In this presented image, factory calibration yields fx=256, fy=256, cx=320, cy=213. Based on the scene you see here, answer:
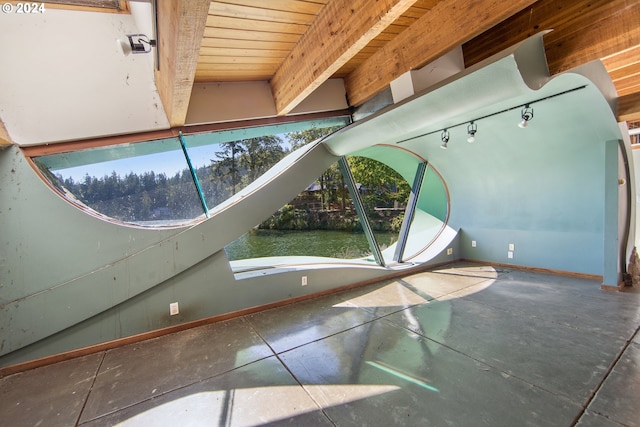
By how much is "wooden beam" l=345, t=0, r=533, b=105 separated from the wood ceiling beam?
24.0 inches

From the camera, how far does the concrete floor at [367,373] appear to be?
5.45 feet

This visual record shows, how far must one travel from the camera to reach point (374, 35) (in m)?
1.47

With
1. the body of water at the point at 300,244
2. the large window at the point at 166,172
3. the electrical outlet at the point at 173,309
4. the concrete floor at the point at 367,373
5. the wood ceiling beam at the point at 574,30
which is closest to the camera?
A: the concrete floor at the point at 367,373

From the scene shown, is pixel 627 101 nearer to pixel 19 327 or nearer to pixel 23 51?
pixel 23 51

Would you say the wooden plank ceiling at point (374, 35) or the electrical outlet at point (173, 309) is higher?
the wooden plank ceiling at point (374, 35)

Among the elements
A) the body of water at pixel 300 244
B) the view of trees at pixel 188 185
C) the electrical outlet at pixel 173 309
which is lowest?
the electrical outlet at pixel 173 309

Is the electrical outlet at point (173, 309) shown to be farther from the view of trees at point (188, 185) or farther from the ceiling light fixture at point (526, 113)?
the ceiling light fixture at point (526, 113)

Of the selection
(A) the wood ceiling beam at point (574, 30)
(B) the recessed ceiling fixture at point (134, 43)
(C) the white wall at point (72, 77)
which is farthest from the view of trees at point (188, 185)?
(A) the wood ceiling beam at point (574, 30)

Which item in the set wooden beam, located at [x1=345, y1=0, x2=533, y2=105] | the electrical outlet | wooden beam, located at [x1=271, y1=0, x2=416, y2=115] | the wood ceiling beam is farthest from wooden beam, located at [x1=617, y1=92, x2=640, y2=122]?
the electrical outlet

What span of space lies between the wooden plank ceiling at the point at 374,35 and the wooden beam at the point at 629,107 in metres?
0.93

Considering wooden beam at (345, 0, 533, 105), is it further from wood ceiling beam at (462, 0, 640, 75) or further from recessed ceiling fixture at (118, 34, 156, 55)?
recessed ceiling fixture at (118, 34, 156, 55)

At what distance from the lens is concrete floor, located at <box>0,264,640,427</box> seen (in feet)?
5.45

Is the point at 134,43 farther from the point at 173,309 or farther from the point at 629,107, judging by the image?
the point at 629,107

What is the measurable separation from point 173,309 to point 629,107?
19.8 ft
